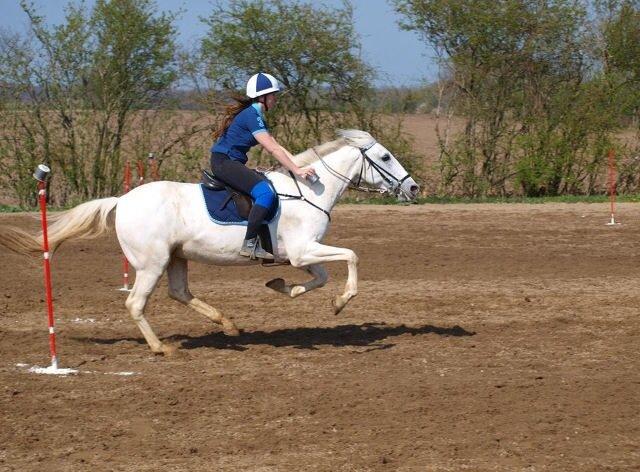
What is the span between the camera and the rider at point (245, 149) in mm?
9195

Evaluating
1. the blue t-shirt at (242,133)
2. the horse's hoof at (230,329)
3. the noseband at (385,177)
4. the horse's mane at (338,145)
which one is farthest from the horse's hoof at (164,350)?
the noseband at (385,177)

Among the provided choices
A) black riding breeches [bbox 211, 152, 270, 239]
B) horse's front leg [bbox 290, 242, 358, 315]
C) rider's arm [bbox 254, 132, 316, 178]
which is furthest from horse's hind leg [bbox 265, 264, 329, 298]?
rider's arm [bbox 254, 132, 316, 178]

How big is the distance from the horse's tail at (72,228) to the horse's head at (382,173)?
2.44 m

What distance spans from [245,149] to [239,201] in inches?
20.9

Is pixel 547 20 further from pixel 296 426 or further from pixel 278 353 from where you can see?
pixel 296 426

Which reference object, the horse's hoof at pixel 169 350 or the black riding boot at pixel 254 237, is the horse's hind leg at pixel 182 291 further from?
the black riding boot at pixel 254 237

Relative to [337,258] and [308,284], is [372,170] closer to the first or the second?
[337,258]

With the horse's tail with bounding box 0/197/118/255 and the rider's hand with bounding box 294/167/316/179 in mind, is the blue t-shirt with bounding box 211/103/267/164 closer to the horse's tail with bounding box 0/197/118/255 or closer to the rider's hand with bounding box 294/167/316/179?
the rider's hand with bounding box 294/167/316/179

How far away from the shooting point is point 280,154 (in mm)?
9367

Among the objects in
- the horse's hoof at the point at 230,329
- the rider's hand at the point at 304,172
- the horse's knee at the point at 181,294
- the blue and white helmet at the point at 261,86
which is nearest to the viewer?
the blue and white helmet at the point at 261,86

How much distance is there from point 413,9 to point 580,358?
678 inches

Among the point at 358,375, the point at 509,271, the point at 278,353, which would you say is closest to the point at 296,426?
the point at 358,375

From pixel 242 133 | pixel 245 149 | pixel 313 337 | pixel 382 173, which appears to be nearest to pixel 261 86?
pixel 242 133

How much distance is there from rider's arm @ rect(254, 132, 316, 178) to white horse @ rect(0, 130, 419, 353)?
153 mm
